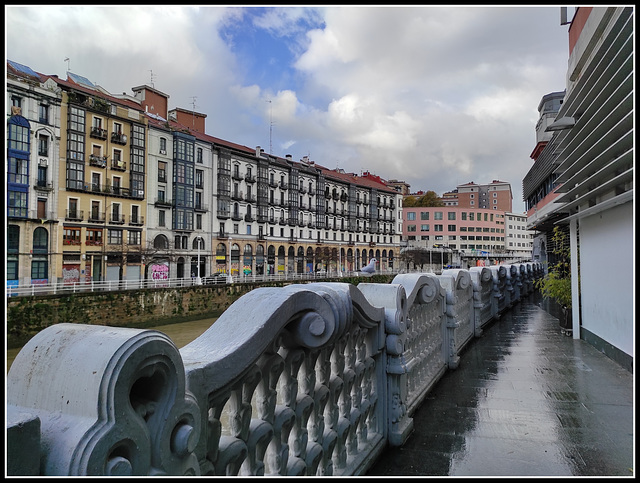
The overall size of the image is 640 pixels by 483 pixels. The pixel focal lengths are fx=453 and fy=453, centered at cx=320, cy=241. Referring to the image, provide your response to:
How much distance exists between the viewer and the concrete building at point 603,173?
479cm

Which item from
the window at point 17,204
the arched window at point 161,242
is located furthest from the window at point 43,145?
the arched window at point 161,242

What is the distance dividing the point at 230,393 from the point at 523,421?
2975 mm

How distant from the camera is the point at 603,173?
5.55m

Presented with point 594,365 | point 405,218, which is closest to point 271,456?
point 594,365

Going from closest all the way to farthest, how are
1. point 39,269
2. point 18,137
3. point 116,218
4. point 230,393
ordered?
point 230,393
point 18,137
point 39,269
point 116,218

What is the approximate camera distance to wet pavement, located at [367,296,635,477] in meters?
2.92

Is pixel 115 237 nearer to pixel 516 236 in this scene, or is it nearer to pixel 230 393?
pixel 230 393

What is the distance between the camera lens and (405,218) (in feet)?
281

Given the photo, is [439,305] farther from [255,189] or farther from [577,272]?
Result: [255,189]

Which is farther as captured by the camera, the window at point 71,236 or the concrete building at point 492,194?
the concrete building at point 492,194

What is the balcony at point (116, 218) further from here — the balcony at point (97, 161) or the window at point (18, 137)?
the window at point (18, 137)

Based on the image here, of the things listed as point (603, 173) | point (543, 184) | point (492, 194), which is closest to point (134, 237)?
point (543, 184)

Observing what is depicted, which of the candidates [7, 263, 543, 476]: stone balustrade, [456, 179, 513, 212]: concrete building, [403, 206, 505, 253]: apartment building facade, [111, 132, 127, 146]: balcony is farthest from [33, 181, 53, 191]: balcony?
[456, 179, 513, 212]: concrete building

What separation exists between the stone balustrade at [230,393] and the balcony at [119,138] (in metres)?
36.5
